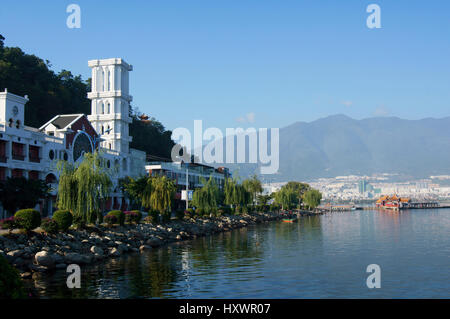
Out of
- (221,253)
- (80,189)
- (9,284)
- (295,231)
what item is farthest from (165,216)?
(9,284)

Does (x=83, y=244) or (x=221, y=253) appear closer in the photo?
(x=83, y=244)

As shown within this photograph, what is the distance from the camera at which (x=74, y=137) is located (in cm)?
6175

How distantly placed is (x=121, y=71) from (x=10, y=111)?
31966 mm

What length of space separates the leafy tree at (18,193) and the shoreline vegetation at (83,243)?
6.15 metres

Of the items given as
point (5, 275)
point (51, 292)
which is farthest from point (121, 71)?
point (5, 275)

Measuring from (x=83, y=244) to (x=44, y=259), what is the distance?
7.34 meters

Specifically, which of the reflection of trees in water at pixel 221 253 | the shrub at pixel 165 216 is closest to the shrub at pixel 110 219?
the reflection of trees in water at pixel 221 253

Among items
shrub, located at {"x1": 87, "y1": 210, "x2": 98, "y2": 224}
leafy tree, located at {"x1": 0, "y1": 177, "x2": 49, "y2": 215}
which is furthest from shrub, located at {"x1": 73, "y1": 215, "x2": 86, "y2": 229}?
leafy tree, located at {"x1": 0, "y1": 177, "x2": 49, "y2": 215}

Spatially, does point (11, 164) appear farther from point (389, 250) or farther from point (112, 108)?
point (389, 250)

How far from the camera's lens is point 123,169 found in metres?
78.2

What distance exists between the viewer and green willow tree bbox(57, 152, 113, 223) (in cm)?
3866

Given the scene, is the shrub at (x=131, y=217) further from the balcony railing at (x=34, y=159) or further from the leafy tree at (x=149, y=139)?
the leafy tree at (x=149, y=139)

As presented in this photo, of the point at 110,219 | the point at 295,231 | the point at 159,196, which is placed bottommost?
the point at 295,231

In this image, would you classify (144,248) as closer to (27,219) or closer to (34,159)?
(27,219)
